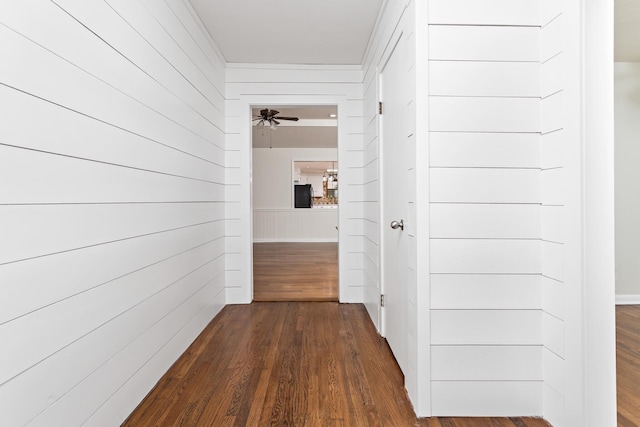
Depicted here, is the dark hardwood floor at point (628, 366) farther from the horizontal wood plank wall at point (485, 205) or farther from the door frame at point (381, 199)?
the door frame at point (381, 199)

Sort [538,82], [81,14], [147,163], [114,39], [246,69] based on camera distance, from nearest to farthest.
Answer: [81,14] → [114,39] → [538,82] → [147,163] → [246,69]

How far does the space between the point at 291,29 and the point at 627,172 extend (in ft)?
10.8

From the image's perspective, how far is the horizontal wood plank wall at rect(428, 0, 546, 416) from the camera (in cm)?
161

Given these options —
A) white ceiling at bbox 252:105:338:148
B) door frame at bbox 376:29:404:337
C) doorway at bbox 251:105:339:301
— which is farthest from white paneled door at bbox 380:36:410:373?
doorway at bbox 251:105:339:301

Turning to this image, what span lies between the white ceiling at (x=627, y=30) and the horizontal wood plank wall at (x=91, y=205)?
123 inches

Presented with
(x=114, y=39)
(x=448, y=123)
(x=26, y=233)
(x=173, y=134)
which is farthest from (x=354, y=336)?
(x=114, y=39)

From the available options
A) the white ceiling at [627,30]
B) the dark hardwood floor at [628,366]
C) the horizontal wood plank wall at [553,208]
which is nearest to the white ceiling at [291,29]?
the horizontal wood plank wall at [553,208]

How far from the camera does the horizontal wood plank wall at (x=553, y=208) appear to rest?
147cm

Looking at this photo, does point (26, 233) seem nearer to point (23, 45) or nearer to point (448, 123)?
point (23, 45)

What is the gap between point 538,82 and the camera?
161 cm

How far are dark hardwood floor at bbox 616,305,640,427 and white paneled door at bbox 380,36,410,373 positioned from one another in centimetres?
98

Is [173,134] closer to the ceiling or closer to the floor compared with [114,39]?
closer to the floor

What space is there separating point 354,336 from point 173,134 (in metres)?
1.87

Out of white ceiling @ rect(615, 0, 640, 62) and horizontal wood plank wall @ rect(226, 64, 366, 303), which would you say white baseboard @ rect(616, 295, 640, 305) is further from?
horizontal wood plank wall @ rect(226, 64, 366, 303)
